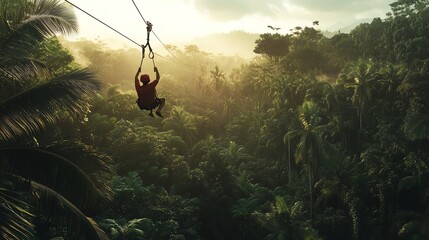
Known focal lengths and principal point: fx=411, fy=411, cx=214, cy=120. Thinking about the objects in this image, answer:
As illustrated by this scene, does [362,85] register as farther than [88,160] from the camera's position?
Yes

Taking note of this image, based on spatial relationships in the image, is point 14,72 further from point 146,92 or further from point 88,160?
point 146,92

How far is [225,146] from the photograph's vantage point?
147 feet

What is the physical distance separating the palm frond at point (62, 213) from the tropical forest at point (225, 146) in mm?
20

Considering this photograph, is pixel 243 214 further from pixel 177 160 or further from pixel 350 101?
pixel 350 101

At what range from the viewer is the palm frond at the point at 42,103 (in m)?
6.89

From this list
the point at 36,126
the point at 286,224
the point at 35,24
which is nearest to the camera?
the point at 36,126

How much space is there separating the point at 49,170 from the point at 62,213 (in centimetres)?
98

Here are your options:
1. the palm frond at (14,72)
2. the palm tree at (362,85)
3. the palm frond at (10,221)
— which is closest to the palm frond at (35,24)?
the palm frond at (14,72)

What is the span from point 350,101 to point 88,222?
38.5m

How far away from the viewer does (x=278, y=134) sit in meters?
43.2

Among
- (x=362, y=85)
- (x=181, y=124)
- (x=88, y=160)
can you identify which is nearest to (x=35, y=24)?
(x=88, y=160)

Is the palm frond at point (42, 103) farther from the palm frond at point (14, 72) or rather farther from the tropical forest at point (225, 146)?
the palm frond at point (14, 72)

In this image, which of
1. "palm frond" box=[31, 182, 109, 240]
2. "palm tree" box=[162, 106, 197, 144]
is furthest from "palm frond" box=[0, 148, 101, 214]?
"palm tree" box=[162, 106, 197, 144]

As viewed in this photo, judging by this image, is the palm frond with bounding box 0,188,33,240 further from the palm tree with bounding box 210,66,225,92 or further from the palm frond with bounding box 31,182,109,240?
the palm tree with bounding box 210,66,225,92
